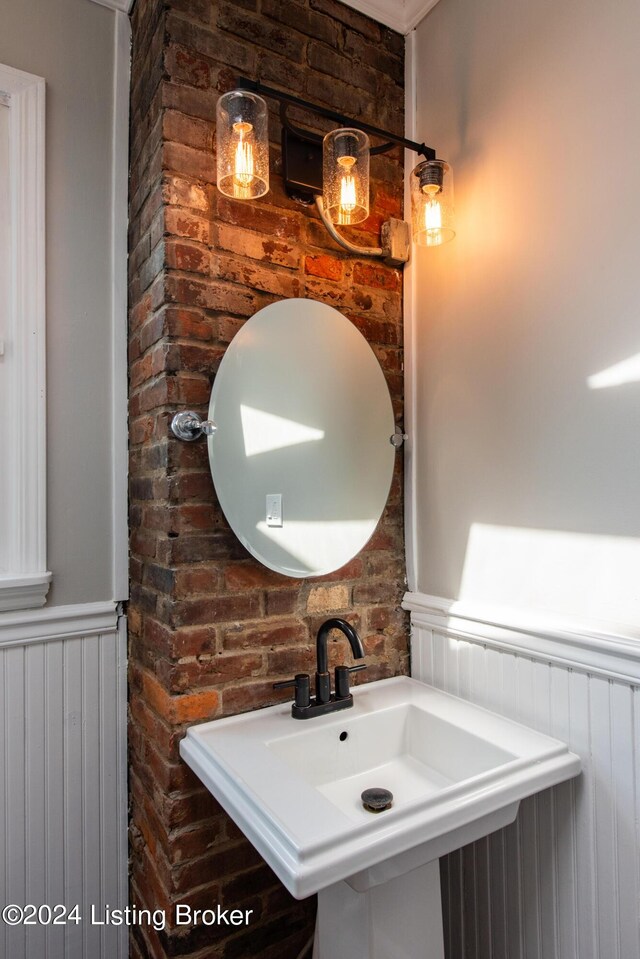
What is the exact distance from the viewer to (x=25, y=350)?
1.33m

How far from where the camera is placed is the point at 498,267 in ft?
4.17

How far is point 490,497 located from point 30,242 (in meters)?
1.20

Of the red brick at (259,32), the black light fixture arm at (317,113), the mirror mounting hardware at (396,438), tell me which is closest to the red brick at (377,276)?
the black light fixture arm at (317,113)

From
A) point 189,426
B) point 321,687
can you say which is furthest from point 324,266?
point 321,687

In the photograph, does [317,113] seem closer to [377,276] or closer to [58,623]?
[377,276]

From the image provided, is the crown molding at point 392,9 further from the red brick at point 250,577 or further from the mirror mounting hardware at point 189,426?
the red brick at point 250,577

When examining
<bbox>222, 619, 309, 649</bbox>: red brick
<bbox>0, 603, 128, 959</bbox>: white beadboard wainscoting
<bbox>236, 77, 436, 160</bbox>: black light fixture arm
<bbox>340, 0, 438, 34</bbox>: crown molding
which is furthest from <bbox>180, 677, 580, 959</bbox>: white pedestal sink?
<bbox>340, 0, 438, 34</bbox>: crown molding

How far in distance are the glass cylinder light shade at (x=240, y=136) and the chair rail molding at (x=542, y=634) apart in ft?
3.40

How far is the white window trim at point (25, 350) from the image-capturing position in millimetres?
1322

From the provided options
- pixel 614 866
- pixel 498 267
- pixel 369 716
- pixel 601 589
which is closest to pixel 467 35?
pixel 498 267

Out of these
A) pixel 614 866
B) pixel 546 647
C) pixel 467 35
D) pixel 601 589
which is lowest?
pixel 614 866

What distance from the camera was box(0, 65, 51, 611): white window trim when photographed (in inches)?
52.1

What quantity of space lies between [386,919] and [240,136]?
57.0 inches

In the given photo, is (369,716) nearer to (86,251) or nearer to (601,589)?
(601,589)
